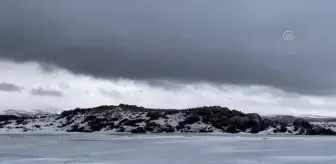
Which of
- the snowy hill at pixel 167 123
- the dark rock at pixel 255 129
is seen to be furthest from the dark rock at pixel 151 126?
the dark rock at pixel 255 129

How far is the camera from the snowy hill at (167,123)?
60.0 m

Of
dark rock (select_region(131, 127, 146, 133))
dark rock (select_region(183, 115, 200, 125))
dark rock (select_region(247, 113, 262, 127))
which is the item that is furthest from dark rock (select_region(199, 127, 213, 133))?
dark rock (select_region(131, 127, 146, 133))

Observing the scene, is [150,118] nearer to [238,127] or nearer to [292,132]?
[238,127]

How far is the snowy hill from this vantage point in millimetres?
60031

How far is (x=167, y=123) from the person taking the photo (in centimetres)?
6303

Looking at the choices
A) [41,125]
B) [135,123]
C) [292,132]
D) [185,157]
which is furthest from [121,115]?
[185,157]

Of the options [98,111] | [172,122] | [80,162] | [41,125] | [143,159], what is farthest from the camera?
[98,111]

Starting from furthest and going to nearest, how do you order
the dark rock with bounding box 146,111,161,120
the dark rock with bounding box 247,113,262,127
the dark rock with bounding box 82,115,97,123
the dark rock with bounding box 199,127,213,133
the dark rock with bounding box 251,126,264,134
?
the dark rock with bounding box 82,115,97,123
the dark rock with bounding box 146,111,161,120
the dark rock with bounding box 247,113,262,127
the dark rock with bounding box 199,127,213,133
the dark rock with bounding box 251,126,264,134

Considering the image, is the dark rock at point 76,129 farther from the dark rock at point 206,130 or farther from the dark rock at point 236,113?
the dark rock at point 236,113

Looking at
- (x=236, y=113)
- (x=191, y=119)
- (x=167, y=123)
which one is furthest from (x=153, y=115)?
(x=236, y=113)

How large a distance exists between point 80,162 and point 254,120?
43551mm

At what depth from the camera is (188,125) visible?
61.7 m

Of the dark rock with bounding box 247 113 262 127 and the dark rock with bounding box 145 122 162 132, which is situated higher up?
the dark rock with bounding box 247 113 262 127

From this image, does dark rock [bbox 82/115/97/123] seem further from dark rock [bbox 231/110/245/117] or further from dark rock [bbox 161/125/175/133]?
dark rock [bbox 231/110/245/117]
